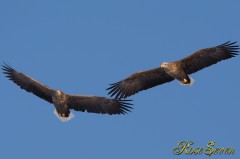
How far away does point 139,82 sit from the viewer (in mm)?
13609

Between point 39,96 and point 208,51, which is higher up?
point 39,96

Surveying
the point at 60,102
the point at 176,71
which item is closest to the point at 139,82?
the point at 176,71

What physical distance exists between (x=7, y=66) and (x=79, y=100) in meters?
2.41

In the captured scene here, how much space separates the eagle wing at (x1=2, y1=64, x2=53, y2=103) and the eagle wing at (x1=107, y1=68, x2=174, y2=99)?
1.65 metres

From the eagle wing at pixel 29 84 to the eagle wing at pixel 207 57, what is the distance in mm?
3509

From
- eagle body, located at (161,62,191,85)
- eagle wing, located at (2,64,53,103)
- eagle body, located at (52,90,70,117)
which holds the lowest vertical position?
eagle body, located at (161,62,191,85)

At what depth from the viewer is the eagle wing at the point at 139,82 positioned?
13.4m

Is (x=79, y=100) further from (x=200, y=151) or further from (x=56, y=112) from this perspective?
(x=200, y=151)

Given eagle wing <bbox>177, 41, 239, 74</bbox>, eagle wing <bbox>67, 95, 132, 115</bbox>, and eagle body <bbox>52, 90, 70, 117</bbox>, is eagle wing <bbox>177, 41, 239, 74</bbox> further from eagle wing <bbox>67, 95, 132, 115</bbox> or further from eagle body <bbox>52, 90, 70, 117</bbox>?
eagle body <bbox>52, 90, 70, 117</bbox>

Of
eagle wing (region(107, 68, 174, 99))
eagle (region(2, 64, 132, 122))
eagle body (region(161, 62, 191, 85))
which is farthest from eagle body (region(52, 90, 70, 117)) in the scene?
eagle body (region(161, 62, 191, 85))

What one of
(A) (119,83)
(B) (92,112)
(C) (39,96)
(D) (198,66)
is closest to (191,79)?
(D) (198,66)

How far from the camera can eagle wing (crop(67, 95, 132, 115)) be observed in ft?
45.2

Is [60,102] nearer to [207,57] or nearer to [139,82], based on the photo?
[139,82]

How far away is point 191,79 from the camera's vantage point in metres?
13.2
